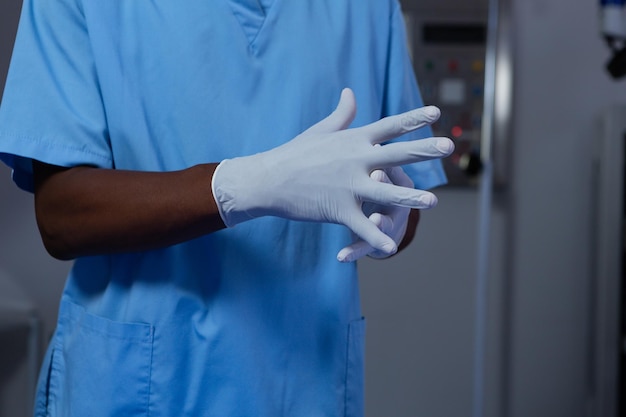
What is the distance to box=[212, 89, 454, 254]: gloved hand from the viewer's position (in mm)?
620

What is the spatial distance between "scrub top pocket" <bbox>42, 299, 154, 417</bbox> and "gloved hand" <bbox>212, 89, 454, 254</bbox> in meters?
0.16

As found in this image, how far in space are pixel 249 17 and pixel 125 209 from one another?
9.2 inches

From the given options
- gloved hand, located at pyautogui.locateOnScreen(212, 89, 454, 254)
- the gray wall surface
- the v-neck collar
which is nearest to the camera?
gloved hand, located at pyautogui.locateOnScreen(212, 89, 454, 254)

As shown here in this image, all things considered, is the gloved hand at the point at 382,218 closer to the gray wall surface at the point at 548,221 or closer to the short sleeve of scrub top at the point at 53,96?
the short sleeve of scrub top at the point at 53,96

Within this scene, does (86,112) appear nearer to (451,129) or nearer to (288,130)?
(288,130)

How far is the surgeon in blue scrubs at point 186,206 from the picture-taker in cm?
65

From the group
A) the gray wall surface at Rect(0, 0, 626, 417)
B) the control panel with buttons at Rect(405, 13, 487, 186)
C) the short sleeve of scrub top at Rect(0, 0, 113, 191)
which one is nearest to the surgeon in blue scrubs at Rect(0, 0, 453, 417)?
the short sleeve of scrub top at Rect(0, 0, 113, 191)

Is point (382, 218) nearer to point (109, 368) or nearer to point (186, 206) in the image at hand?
point (186, 206)

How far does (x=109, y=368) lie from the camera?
70cm

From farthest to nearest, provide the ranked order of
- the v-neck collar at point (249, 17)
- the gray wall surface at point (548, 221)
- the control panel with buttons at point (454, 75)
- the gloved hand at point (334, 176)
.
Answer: the gray wall surface at point (548, 221)
the control panel with buttons at point (454, 75)
the v-neck collar at point (249, 17)
the gloved hand at point (334, 176)

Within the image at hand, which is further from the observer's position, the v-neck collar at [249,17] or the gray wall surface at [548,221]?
the gray wall surface at [548,221]

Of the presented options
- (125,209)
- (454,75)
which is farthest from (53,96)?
(454,75)

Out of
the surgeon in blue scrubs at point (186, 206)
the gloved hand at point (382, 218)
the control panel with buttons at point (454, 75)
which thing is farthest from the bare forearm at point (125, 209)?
the control panel with buttons at point (454, 75)

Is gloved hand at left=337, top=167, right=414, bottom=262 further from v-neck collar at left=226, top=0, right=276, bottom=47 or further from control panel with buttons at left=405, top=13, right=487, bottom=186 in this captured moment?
control panel with buttons at left=405, top=13, right=487, bottom=186
